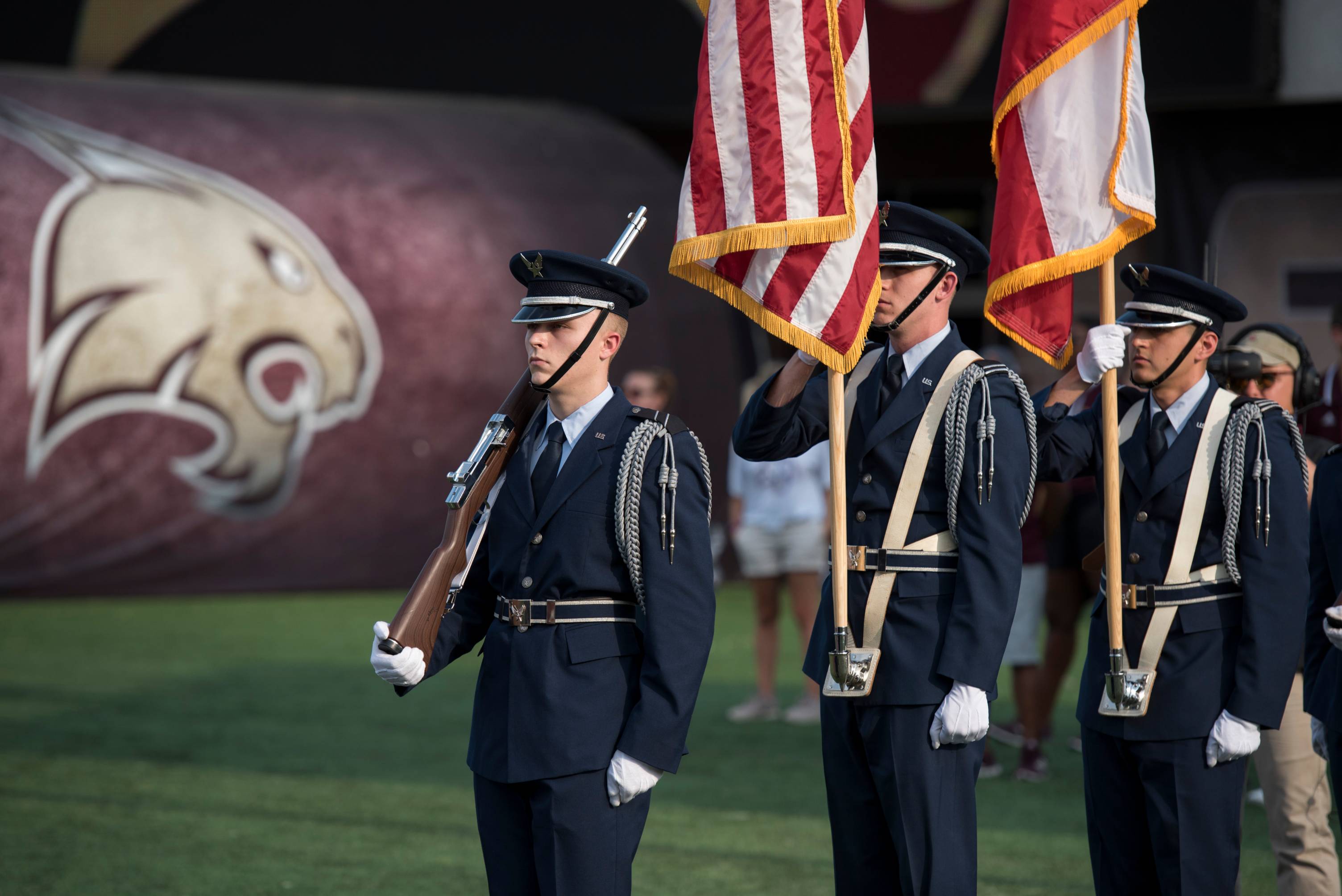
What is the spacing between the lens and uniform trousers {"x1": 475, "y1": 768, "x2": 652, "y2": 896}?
9.77 ft

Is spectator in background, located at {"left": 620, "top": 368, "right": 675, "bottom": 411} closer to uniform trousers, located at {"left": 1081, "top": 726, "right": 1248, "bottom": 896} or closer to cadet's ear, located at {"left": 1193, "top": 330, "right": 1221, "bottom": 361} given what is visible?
cadet's ear, located at {"left": 1193, "top": 330, "right": 1221, "bottom": 361}

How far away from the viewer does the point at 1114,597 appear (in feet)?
11.5

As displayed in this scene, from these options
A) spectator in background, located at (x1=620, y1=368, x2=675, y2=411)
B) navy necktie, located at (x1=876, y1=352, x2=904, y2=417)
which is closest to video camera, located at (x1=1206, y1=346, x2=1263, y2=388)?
navy necktie, located at (x1=876, y1=352, x2=904, y2=417)

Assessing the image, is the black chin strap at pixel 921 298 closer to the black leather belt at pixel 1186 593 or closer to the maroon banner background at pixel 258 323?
the black leather belt at pixel 1186 593

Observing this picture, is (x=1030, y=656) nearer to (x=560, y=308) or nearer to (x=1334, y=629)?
(x=1334, y=629)

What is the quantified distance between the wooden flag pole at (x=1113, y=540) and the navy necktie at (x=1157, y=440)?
0.15 meters

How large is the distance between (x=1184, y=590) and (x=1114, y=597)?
0.19 m

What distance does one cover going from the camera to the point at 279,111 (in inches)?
504

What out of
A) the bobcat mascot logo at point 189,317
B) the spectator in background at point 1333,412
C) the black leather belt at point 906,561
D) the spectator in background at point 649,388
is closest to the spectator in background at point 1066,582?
the spectator in background at point 1333,412

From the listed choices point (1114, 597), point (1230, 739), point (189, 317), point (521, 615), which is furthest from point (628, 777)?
point (189, 317)

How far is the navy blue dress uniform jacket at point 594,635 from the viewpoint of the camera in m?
3.00

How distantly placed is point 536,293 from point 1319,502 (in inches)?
82.4

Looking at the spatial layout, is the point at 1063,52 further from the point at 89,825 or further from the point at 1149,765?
the point at 89,825

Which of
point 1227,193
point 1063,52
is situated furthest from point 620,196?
point 1063,52
